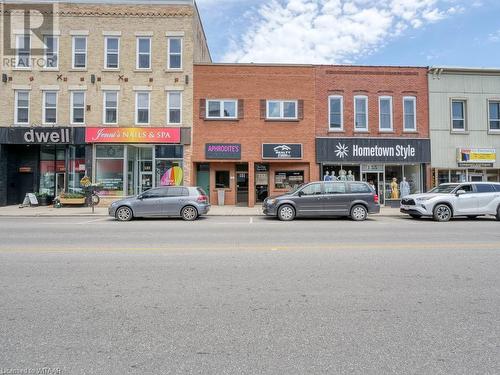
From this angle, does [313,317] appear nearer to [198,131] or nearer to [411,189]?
[198,131]

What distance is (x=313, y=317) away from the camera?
3.83m

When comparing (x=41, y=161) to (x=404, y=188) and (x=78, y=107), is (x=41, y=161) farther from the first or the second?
(x=404, y=188)

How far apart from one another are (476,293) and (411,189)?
61.5 ft

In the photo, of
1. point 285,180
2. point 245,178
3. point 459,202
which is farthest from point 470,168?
point 245,178

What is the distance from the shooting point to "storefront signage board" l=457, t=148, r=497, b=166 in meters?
21.2

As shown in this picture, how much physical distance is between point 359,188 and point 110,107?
15539 mm

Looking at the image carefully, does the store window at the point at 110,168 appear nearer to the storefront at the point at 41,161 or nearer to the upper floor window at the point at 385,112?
the storefront at the point at 41,161

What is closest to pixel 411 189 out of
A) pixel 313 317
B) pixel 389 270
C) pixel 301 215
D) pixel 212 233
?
pixel 301 215

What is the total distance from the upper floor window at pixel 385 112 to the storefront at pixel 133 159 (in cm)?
1277

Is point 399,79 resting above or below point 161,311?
above

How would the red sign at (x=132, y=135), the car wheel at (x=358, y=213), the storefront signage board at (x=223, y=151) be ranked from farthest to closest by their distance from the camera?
the storefront signage board at (x=223, y=151)
the red sign at (x=132, y=135)
the car wheel at (x=358, y=213)

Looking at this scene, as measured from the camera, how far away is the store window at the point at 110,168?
2089cm

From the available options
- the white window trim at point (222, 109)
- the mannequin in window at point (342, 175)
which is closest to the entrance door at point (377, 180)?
the mannequin in window at point (342, 175)

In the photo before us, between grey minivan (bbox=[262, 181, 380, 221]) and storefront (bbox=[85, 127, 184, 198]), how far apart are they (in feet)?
29.4
